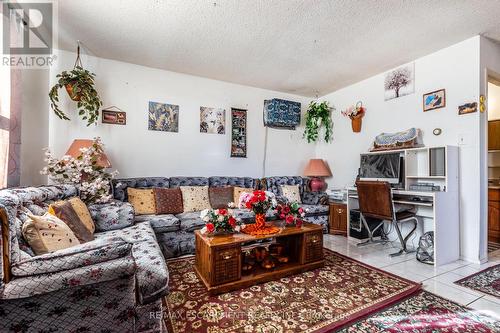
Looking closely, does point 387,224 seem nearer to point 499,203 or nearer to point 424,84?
point 499,203

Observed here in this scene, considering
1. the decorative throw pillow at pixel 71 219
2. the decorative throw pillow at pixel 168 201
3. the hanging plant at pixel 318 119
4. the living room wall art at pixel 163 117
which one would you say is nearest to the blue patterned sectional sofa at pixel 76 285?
the decorative throw pillow at pixel 71 219

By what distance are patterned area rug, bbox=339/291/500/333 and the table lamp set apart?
250cm

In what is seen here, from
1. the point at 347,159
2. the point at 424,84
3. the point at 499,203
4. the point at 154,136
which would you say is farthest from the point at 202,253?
the point at 499,203

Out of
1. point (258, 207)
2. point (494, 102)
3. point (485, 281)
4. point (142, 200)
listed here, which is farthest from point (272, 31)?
point (494, 102)

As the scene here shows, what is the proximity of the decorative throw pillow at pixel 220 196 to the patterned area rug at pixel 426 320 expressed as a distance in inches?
83.5

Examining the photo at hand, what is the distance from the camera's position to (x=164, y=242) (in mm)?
2578

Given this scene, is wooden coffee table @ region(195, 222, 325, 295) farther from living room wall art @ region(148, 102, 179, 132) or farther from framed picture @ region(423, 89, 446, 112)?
framed picture @ region(423, 89, 446, 112)

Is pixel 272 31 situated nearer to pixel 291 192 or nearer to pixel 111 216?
pixel 291 192

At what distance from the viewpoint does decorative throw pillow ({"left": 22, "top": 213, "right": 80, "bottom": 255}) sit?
4.15 ft

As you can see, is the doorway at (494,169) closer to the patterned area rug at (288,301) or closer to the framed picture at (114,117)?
the patterned area rug at (288,301)

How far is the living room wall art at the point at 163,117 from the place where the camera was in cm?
346

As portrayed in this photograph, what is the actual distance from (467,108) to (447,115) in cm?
21

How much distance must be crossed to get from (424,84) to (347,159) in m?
1.55

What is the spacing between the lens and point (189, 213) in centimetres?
301
